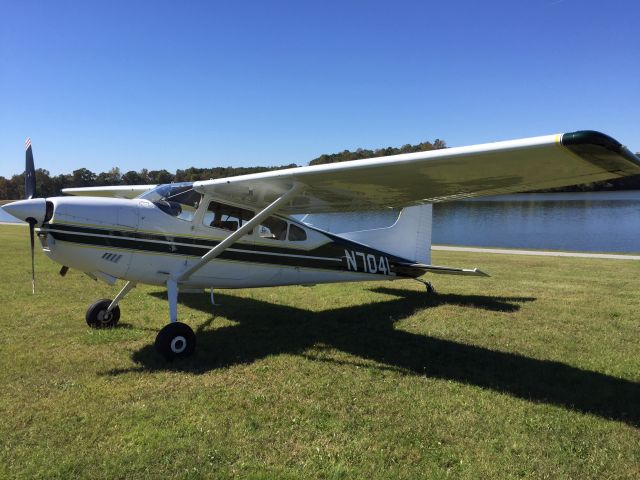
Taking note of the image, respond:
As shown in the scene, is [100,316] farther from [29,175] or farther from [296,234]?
[296,234]

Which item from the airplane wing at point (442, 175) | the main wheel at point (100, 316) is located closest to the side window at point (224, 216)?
the airplane wing at point (442, 175)

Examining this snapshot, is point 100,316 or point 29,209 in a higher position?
point 29,209

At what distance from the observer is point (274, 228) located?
697 centimetres

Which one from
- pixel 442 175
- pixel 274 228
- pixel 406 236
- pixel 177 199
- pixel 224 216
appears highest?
pixel 442 175

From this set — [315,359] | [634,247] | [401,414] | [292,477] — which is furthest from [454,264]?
[634,247]

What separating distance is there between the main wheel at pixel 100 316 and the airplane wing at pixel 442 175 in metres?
2.31

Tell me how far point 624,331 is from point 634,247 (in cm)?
2094

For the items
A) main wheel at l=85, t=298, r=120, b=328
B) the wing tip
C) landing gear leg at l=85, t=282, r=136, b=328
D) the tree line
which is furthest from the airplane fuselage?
the tree line

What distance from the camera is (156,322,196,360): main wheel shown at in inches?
199

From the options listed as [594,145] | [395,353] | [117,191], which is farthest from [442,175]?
[117,191]

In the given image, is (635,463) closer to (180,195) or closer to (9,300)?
(180,195)

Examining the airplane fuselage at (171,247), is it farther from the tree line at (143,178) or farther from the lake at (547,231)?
the tree line at (143,178)

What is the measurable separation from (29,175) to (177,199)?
1972mm

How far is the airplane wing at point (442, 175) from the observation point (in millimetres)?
3467
